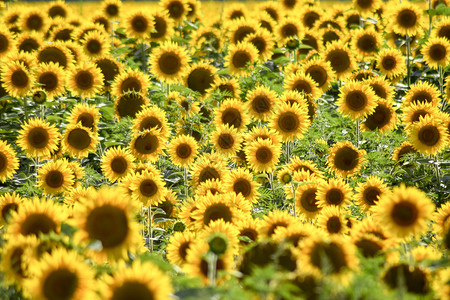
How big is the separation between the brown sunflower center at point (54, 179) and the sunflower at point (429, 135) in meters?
2.98

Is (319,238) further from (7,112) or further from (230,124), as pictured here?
(7,112)

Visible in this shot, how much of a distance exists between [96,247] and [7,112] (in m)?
5.41

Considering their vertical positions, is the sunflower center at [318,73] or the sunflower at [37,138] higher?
the sunflower center at [318,73]

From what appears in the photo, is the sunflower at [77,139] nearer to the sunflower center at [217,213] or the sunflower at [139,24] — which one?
the sunflower center at [217,213]

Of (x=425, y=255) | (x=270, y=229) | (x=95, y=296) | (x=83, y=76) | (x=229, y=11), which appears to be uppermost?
(x=229, y=11)

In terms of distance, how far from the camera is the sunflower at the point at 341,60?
246 inches

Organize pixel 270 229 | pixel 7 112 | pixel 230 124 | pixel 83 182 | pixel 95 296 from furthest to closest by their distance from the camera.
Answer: pixel 7 112 < pixel 230 124 < pixel 83 182 < pixel 270 229 < pixel 95 296

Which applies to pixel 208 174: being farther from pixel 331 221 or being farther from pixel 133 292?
pixel 133 292

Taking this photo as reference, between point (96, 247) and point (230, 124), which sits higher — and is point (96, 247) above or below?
below

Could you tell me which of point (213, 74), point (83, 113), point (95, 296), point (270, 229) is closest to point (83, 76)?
point (83, 113)

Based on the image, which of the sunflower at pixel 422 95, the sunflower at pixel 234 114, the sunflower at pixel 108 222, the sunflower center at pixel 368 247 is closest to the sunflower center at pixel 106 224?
the sunflower at pixel 108 222

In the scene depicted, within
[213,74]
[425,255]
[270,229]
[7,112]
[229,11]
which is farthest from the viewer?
[229,11]

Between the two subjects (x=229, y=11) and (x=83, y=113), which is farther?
(x=229, y=11)

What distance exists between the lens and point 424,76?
7.27m
